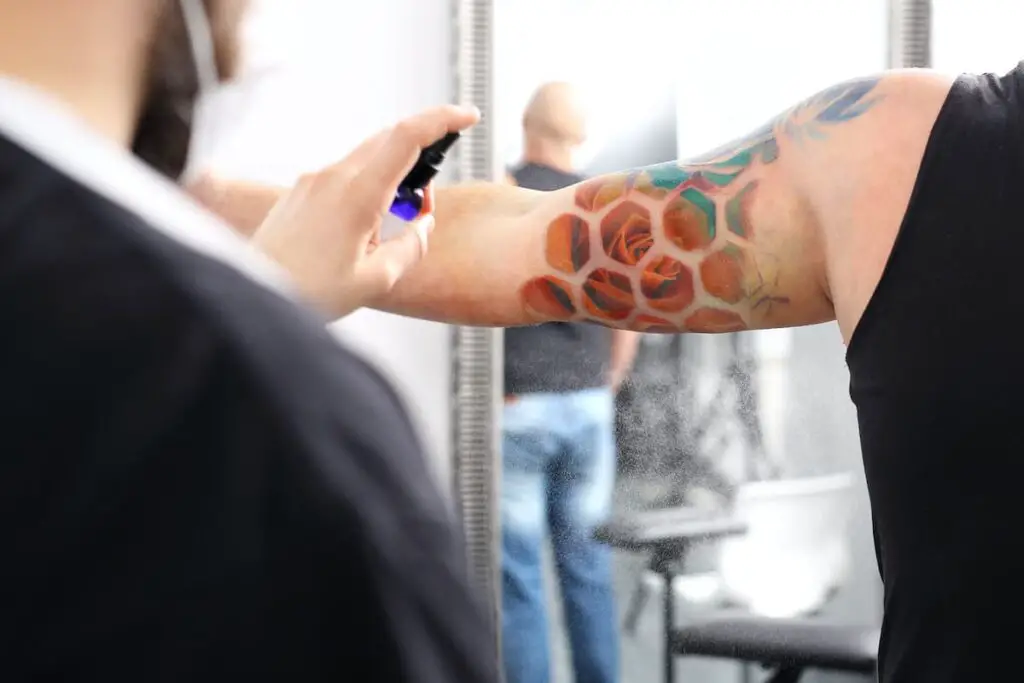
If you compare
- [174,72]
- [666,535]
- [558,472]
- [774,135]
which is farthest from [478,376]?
[174,72]

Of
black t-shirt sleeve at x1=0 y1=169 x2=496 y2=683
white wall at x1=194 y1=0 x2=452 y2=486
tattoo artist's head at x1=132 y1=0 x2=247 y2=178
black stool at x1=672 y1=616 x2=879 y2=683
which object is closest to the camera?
black t-shirt sleeve at x1=0 y1=169 x2=496 y2=683

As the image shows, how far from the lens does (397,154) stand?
0.66 m

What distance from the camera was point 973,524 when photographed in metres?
0.65

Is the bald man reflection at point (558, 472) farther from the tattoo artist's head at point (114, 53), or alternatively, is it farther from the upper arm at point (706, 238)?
the tattoo artist's head at point (114, 53)

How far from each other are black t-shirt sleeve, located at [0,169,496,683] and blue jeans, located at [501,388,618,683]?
1511 mm

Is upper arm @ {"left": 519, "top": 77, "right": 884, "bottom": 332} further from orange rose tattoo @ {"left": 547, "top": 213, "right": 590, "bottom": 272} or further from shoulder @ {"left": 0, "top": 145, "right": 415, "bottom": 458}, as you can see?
shoulder @ {"left": 0, "top": 145, "right": 415, "bottom": 458}

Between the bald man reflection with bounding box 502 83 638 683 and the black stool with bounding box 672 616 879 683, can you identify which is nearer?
the black stool with bounding box 672 616 879 683

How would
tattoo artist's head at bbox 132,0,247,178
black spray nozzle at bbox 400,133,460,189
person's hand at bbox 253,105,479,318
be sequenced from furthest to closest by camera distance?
black spray nozzle at bbox 400,133,460,189, person's hand at bbox 253,105,479,318, tattoo artist's head at bbox 132,0,247,178

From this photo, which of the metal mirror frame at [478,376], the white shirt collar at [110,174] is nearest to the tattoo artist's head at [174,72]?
the white shirt collar at [110,174]

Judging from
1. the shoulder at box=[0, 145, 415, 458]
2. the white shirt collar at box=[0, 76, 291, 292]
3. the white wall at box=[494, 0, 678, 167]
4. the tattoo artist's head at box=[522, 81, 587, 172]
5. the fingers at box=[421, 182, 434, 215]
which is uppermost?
the white wall at box=[494, 0, 678, 167]

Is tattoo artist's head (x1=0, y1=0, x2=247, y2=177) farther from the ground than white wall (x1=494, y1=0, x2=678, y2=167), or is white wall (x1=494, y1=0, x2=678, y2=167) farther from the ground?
white wall (x1=494, y1=0, x2=678, y2=167)

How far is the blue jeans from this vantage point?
1729 mm

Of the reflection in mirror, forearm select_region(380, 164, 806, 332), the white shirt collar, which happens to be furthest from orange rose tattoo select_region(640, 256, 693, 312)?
the reflection in mirror

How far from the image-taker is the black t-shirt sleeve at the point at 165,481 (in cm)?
21
